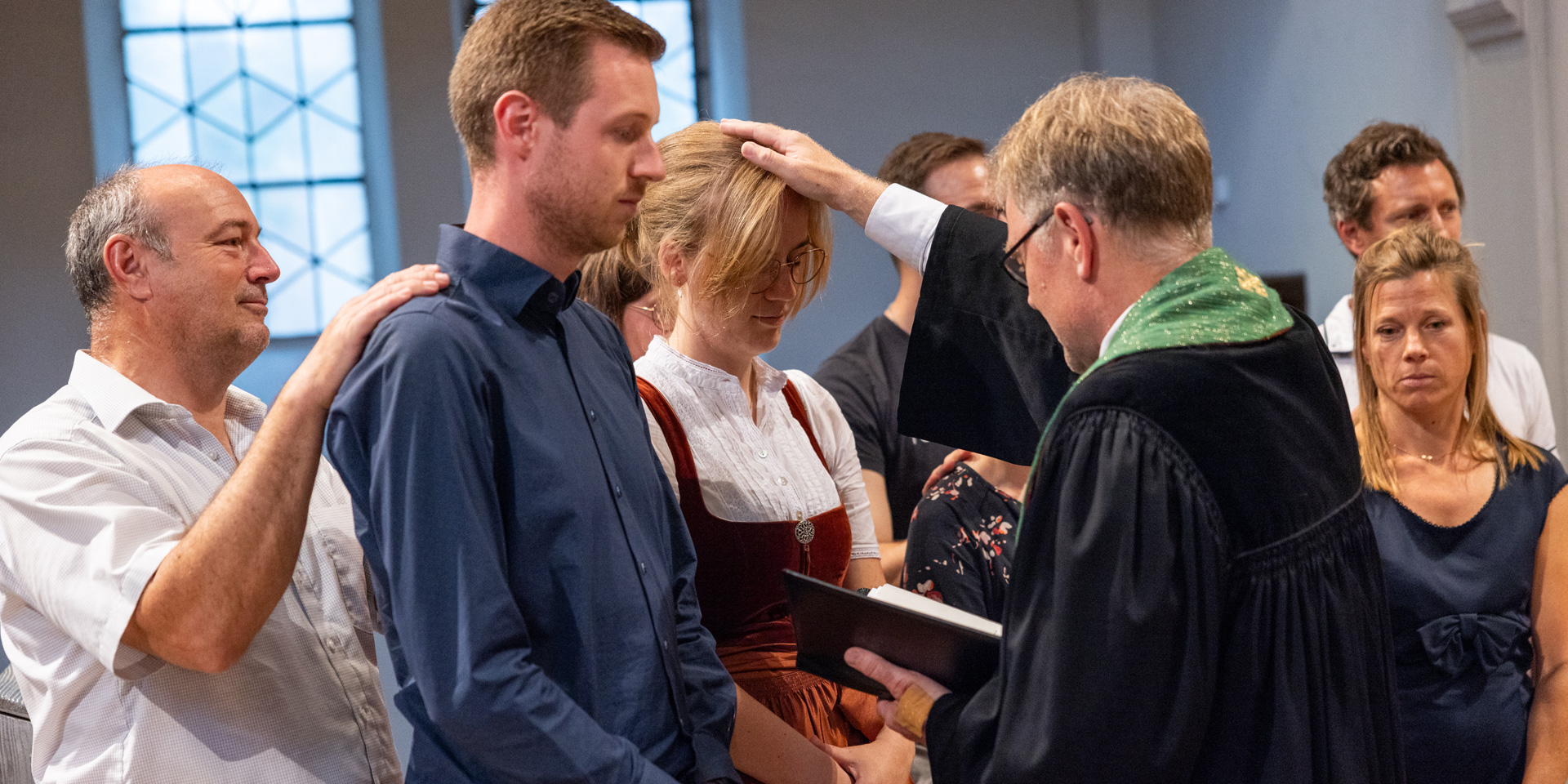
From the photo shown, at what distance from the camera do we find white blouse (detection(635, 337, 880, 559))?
6.43ft

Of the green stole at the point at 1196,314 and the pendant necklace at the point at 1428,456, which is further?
the pendant necklace at the point at 1428,456

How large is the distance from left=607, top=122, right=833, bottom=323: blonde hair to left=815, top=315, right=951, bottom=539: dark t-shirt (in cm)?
117

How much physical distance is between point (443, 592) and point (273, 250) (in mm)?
6281

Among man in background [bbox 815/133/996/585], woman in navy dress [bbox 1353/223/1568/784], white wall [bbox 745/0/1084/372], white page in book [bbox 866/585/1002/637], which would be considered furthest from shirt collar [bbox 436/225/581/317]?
white wall [bbox 745/0/1084/372]

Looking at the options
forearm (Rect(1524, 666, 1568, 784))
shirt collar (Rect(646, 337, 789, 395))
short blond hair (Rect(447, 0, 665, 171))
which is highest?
short blond hair (Rect(447, 0, 665, 171))

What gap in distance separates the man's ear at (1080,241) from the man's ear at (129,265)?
1344 mm

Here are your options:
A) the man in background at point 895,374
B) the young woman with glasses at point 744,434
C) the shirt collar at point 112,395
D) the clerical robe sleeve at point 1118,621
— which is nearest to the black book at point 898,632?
the clerical robe sleeve at point 1118,621

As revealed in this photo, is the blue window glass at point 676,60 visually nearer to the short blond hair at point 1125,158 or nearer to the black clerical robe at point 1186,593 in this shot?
the short blond hair at point 1125,158

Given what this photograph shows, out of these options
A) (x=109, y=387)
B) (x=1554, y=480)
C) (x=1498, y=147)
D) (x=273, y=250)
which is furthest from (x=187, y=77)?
(x=1554, y=480)

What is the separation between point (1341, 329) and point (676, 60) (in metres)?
4.60

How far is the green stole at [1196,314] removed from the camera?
145 cm

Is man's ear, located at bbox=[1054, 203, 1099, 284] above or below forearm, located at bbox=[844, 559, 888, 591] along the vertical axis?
above

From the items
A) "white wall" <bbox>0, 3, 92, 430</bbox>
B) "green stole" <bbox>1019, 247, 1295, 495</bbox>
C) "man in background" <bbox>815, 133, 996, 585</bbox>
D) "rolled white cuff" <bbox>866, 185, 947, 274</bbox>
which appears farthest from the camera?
"white wall" <bbox>0, 3, 92, 430</bbox>

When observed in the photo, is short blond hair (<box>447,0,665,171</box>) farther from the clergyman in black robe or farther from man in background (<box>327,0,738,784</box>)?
the clergyman in black robe
